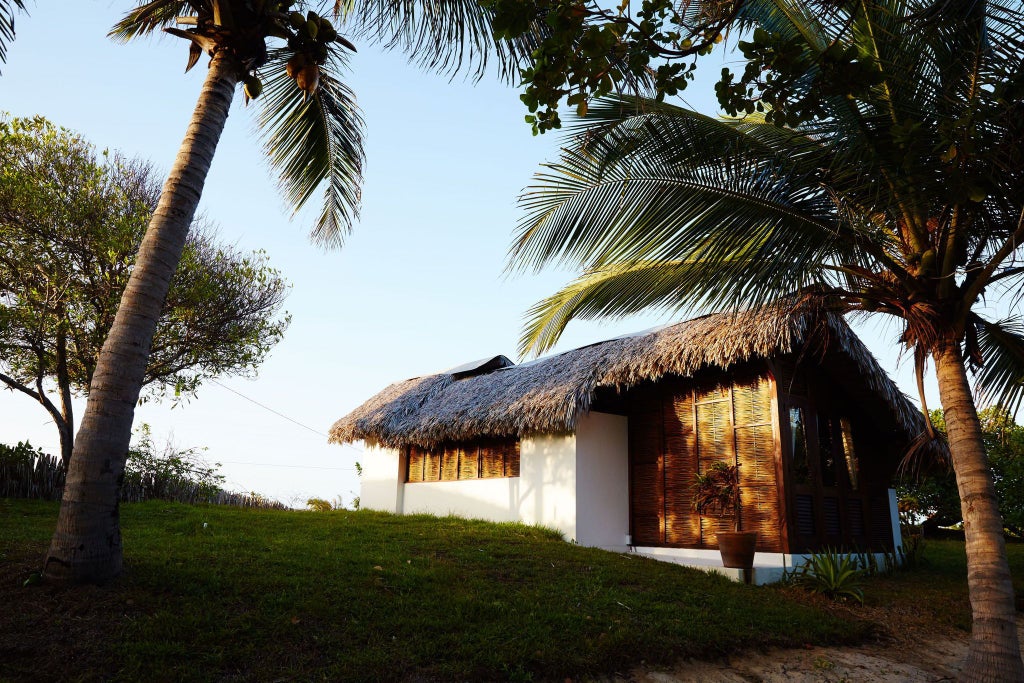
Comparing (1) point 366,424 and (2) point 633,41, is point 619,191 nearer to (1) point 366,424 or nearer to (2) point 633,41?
(2) point 633,41

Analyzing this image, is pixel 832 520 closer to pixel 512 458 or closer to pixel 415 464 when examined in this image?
pixel 512 458

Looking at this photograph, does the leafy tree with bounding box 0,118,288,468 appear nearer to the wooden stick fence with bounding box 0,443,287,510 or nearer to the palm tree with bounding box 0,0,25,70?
the wooden stick fence with bounding box 0,443,287,510

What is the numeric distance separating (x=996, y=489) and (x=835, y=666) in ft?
50.2

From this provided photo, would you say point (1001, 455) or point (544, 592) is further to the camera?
point (1001, 455)

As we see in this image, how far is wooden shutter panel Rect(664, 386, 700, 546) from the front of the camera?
9.06m

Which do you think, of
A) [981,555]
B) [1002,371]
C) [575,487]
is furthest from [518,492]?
[981,555]

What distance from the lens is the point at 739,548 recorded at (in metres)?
7.56

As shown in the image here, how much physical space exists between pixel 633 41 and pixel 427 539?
6751 mm

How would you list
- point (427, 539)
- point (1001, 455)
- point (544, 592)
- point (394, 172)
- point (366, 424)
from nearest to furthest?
point (544, 592)
point (394, 172)
point (427, 539)
point (366, 424)
point (1001, 455)

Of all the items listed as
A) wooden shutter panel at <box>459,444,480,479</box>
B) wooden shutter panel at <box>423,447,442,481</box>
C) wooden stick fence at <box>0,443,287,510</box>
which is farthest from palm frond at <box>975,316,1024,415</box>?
wooden stick fence at <box>0,443,287,510</box>

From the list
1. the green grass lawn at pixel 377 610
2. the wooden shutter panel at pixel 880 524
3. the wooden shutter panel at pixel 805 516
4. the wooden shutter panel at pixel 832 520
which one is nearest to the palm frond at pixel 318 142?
the green grass lawn at pixel 377 610

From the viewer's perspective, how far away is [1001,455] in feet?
55.5

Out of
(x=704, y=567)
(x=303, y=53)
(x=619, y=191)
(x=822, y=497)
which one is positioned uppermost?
(x=303, y=53)

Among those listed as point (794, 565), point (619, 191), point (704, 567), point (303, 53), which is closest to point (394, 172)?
point (303, 53)
